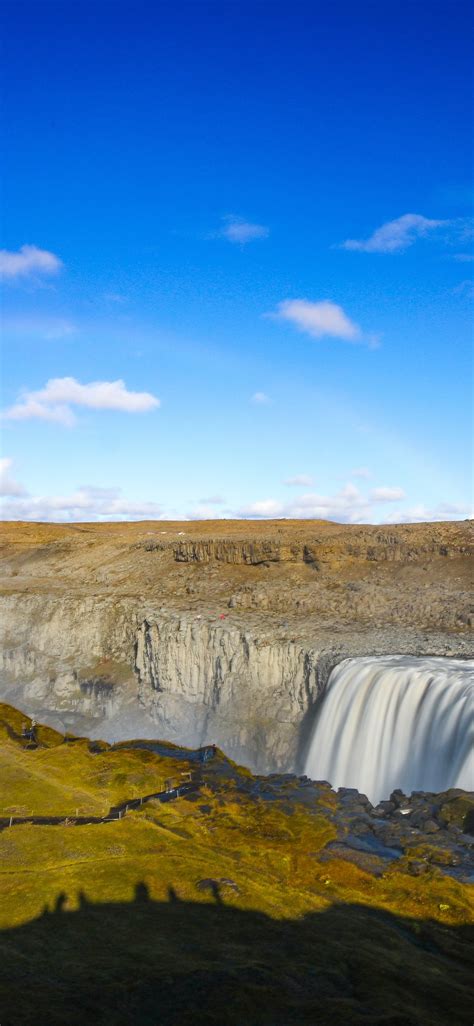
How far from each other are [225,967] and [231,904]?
497 centimetres

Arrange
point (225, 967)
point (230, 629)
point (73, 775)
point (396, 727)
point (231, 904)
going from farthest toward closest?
point (230, 629) → point (73, 775) → point (396, 727) → point (231, 904) → point (225, 967)

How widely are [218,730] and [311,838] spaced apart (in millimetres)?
18275

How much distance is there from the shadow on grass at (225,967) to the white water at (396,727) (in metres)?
10.8

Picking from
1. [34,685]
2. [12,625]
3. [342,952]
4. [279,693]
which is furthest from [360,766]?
[12,625]

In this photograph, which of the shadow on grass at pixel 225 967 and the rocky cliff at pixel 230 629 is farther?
the rocky cliff at pixel 230 629

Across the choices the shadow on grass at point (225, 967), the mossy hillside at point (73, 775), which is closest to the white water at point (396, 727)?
the mossy hillside at point (73, 775)

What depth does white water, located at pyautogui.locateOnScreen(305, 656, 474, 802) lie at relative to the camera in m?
32.0

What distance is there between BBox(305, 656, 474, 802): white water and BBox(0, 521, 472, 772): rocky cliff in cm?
291

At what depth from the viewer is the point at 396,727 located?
34.9 m

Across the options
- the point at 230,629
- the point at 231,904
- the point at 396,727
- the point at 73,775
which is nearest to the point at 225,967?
the point at 231,904

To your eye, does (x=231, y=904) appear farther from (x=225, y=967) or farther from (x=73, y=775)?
(x=73, y=775)

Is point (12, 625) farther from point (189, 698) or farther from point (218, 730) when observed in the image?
point (218, 730)

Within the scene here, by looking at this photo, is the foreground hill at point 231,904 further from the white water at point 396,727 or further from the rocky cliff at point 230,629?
the rocky cliff at point 230,629

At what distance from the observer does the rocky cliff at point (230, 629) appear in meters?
45.0
